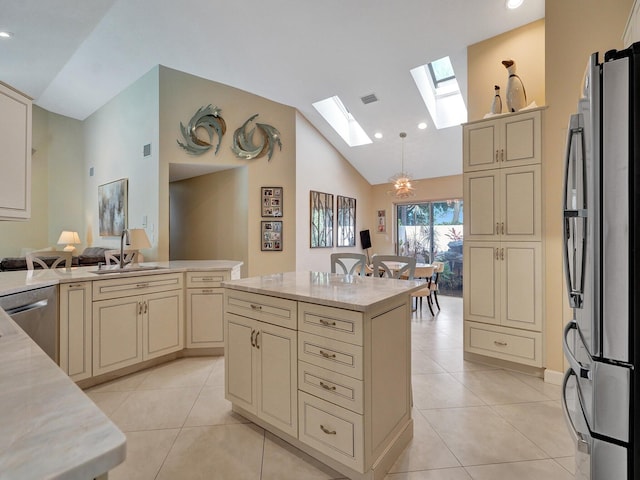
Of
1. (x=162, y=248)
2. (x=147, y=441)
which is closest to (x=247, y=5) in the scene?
(x=162, y=248)

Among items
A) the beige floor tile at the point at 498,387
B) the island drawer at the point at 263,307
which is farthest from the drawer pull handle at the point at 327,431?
the beige floor tile at the point at 498,387

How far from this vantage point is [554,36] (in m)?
2.68

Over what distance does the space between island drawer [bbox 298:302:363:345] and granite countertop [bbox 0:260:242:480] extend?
112 centimetres

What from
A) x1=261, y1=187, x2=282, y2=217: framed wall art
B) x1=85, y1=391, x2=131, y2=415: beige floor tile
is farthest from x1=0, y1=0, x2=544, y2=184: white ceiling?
x1=85, y1=391, x2=131, y2=415: beige floor tile

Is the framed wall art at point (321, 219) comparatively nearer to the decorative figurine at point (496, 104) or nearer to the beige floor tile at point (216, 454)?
the decorative figurine at point (496, 104)

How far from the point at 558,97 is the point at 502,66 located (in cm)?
107

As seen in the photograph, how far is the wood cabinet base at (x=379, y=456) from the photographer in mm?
1567

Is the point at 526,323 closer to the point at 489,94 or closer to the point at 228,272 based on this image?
the point at 489,94

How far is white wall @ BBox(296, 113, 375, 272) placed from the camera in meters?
5.49

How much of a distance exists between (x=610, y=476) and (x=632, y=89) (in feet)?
4.20

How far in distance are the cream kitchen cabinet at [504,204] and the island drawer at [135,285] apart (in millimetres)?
3030

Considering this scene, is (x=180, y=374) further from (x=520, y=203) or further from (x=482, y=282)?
(x=520, y=203)

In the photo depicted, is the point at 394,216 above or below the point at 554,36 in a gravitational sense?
below

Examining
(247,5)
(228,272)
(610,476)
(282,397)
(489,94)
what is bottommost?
(282,397)
